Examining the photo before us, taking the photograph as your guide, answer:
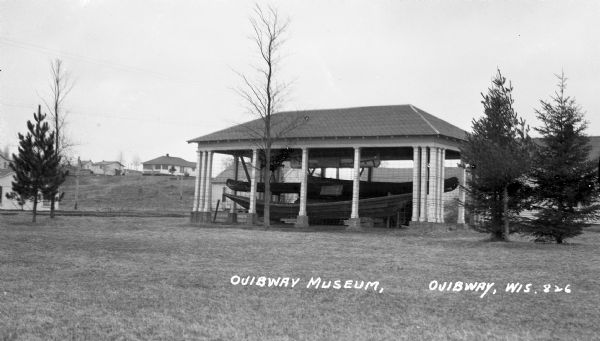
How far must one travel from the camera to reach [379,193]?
41.3 metres

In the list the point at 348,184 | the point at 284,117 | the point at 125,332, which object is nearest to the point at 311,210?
the point at 348,184

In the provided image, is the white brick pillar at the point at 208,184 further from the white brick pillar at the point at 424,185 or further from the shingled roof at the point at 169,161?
the shingled roof at the point at 169,161

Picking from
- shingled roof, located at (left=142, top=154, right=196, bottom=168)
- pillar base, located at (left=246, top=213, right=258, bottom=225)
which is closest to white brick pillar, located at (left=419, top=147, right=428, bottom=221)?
pillar base, located at (left=246, top=213, right=258, bottom=225)

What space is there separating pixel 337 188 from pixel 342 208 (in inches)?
144

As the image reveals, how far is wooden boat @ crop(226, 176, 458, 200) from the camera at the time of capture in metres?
40.6

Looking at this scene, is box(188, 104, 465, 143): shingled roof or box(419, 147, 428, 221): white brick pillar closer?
box(419, 147, 428, 221): white brick pillar

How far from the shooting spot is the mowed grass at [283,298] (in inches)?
334

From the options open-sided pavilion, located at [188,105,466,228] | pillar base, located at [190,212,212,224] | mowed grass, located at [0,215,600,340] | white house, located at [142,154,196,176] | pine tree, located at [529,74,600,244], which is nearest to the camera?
mowed grass, located at [0,215,600,340]

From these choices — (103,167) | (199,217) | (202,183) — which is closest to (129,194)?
(202,183)

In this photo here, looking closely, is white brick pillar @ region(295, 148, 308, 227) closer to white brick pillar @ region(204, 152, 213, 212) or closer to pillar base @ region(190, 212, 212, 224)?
pillar base @ region(190, 212, 212, 224)

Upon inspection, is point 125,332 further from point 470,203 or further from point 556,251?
point 470,203

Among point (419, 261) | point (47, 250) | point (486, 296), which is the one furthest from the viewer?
point (47, 250)

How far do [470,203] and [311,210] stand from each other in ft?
53.1

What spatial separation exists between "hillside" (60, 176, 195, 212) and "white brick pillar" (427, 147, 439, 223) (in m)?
40.5
